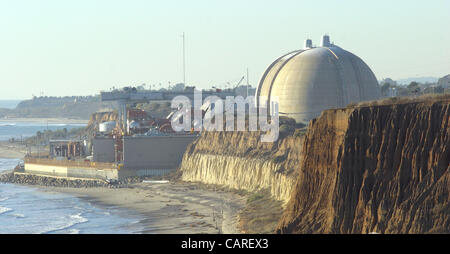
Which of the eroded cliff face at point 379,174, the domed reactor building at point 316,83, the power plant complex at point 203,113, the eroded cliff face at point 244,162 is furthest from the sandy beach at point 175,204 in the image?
the domed reactor building at point 316,83

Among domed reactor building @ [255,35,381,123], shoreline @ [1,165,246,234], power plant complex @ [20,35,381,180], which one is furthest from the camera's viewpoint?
domed reactor building @ [255,35,381,123]

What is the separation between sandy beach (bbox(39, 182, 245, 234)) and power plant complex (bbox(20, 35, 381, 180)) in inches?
281

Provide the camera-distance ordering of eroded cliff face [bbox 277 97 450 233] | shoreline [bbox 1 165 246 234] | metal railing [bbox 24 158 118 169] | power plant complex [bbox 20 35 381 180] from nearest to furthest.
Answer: eroded cliff face [bbox 277 97 450 233] → shoreline [bbox 1 165 246 234] → power plant complex [bbox 20 35 381 180] → metal railing [bbox 24 158 118 169]

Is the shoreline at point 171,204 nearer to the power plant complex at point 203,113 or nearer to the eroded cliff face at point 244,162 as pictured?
the eroded cliff face at point 244,162

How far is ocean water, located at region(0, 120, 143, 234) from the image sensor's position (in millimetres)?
69875

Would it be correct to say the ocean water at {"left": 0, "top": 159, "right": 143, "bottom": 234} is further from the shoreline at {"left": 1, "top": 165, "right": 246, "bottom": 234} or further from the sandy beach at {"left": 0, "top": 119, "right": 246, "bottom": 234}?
the sandy beach at {"left": 0, "top": 119, "right": 246, "bottom": 234}

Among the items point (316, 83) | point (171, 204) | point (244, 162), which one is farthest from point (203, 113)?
point (171, 204)

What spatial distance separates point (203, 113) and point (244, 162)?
123 ft

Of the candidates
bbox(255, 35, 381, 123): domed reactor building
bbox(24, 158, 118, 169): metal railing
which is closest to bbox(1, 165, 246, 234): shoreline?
bbox(24, 158, 118, 169): metal railing

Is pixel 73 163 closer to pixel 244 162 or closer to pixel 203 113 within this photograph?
pixel 203 113
